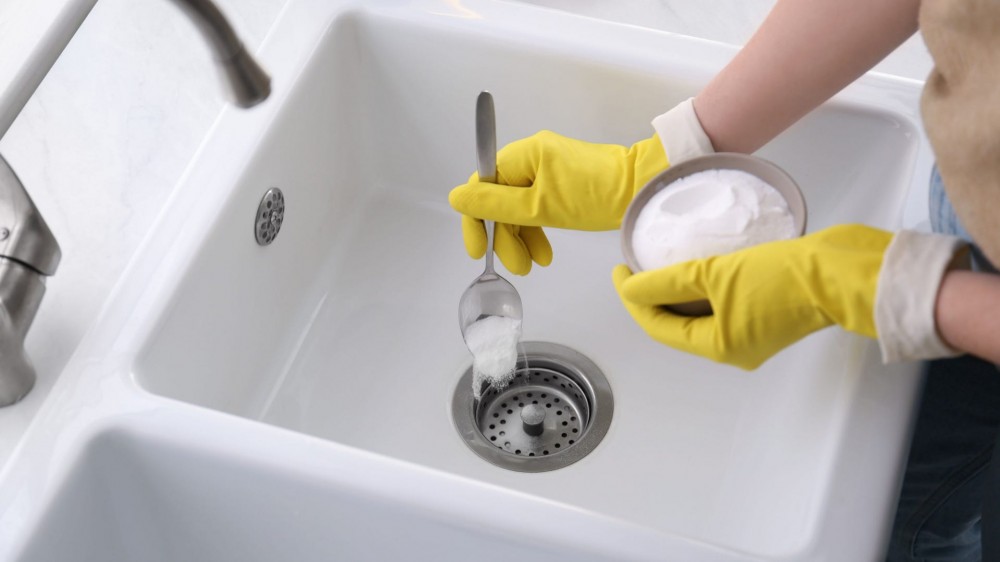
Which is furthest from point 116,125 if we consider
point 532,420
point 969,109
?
point 969,109

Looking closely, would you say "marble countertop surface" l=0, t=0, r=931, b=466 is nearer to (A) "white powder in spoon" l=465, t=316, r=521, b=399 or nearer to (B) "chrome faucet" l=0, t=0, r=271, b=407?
(B) "chrome faucet" l=0, t=0, r=271, b=407

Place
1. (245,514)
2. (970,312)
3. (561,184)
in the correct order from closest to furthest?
(970,312), (245,514), (561,184)

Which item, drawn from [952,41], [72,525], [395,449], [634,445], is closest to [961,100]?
[952,41]

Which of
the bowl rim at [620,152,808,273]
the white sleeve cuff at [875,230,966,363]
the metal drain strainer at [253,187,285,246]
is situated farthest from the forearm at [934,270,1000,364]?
the metal drain strainer at [253,187,285,246]

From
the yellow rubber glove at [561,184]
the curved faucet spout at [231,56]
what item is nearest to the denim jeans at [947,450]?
the yellow rubber glove at [561,184]

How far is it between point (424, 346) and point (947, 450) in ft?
1.51

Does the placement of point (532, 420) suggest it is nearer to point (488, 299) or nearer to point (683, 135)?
point (488, 299)

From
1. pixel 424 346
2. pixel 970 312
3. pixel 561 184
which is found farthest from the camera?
pixel 424 346

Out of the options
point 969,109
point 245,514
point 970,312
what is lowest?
point 245,514

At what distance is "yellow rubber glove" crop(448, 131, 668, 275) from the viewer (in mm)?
781

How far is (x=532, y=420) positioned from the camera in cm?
86

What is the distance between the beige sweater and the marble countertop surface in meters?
→ 0.33

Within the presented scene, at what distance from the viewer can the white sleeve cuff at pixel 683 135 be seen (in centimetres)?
76

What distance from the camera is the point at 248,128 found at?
824mm
